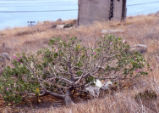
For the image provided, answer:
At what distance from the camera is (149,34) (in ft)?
31.5

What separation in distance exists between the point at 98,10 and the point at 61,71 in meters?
12.7

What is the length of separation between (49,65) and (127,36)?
21.8 feet

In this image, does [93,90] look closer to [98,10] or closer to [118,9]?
[98,10]

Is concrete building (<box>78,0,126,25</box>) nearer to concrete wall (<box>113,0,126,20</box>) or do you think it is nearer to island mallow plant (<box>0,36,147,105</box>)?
concrete wall (<box>113,0,126,20</box>)

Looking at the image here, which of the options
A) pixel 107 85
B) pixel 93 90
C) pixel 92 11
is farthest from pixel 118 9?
pixel 93 90

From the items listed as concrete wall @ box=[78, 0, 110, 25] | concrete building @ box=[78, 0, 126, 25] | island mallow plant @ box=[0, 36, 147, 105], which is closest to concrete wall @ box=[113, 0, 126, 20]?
concrete building @ box=[78, 0, 126, 25]

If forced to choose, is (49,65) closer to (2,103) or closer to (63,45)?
(63,45)

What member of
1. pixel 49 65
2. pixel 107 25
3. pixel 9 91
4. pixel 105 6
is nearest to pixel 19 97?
pixel 9 91

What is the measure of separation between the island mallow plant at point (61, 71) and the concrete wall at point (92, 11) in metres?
12.1

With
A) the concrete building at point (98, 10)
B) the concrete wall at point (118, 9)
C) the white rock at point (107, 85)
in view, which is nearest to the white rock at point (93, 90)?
the white rock at point (107, 85)

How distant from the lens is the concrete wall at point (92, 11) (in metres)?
16.4

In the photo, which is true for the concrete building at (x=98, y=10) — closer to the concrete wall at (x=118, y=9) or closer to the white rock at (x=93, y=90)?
the concrete wall at (x=118, y=9)

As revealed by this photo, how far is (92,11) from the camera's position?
16.7 meters

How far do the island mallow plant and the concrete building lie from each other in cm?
1214
